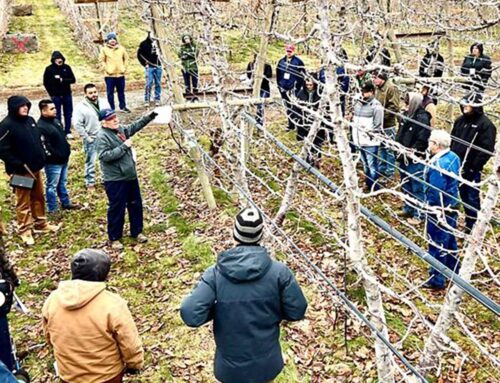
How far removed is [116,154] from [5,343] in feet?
8.59

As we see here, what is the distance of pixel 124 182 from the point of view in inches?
253

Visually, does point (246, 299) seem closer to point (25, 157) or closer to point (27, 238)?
point (25, 157)

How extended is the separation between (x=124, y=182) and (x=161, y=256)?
1080 millimetres

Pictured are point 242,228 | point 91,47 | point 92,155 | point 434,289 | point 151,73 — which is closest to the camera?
point 242,228

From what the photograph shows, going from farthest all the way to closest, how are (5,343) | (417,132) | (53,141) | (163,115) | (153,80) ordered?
(153,80) → (417,132) → (53,141) → (163,115) → (5,343)

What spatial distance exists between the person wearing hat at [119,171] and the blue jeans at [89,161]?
1969 millimetres

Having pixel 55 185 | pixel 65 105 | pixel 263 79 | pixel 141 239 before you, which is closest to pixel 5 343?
pixel 141 239

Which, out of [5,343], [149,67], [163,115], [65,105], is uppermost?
[163,115]

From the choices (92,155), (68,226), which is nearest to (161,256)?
(68,226)

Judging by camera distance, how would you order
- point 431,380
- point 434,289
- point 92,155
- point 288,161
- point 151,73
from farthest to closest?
point 151,73
point 288,161
point 92,155
point 434,289
point 431,380

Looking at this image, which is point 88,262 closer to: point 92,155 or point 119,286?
point 119,286

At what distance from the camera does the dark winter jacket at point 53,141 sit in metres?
7.16

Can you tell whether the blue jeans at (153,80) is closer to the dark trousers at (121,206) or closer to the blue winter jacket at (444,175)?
the dark trousers at (121,206)

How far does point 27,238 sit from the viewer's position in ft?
23.4
